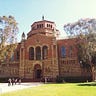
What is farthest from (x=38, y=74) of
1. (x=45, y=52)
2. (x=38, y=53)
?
(x=45, y=52)

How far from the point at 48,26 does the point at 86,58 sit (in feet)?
66.9

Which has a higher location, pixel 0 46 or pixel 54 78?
pixel 0 46

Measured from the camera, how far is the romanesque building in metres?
47.8

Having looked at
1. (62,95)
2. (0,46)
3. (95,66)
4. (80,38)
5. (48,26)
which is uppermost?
(48,26)

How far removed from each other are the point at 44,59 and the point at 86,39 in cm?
1414

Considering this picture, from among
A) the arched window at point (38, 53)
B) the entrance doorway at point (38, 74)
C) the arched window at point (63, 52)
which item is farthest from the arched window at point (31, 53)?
the arched window at point (63, 52)

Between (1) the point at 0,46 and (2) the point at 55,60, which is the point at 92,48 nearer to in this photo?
(2) the point at 55,60

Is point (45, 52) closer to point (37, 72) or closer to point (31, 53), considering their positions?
point (31, 53)

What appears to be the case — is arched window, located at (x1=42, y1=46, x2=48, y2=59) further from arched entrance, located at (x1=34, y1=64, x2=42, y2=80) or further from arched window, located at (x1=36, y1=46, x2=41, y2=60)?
arched entrance, located at (x1=34, y1=64, x2=42, y2=80)

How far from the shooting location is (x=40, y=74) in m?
51.5

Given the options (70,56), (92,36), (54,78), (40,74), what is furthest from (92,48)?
(40,74)

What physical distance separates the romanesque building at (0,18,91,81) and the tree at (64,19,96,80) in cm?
335

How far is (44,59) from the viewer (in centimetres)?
5078

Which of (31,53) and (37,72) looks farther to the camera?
(31,53)
